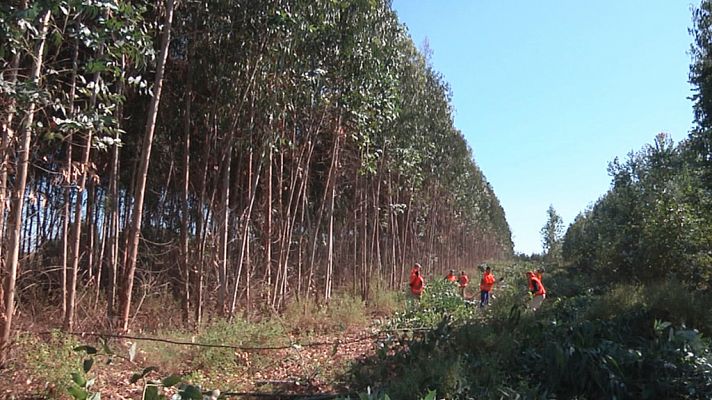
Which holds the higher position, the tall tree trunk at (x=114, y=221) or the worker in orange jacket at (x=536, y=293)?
the tall tree trunk at (x=114, y=221)

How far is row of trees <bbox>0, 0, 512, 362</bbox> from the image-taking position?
5.95 meters

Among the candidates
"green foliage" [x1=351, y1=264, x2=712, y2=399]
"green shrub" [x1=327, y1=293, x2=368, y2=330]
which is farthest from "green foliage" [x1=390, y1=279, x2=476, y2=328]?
"green foliage" [x1=351, y1=264, x2=712, y2=399]

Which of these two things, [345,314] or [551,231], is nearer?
[345,314]

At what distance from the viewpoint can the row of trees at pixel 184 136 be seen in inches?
234

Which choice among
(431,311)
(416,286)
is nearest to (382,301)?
(416,286)

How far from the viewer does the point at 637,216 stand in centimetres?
2347

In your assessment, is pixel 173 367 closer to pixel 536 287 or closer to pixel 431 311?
pixel 431 311

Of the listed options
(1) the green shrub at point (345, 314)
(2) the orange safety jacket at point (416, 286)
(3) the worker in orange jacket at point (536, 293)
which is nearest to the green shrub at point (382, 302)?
(2) the orange safety jacket at point (416, 286)

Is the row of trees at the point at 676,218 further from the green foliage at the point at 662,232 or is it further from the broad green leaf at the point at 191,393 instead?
the broad green leaf at the point at 191,393

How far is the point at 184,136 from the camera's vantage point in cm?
1065

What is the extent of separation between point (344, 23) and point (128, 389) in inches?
347

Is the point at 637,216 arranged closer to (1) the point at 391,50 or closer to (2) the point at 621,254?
(2) the point at 621,254

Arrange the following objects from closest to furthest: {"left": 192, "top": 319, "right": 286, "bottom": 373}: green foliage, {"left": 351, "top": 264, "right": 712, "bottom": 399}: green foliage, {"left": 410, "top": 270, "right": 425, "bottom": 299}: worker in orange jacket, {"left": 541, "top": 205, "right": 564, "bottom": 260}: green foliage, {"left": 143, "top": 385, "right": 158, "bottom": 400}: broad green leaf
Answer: {"left": 143, "top": 385, "right": 158, "bottom": 400}: broad green leaf, {"left": 351, "top": 264, "right": 712, "bottom": 399}: green foliage, {"left": 192, "top": 319, "right": 286, "bottom": 373}: green foliage, {"left": 410, "top": 270, "right": 425, "bottom": 299}: worker in orange jacket, {"left": 541, "top": 205, "right": 564, "bottom": 260}: green foliage

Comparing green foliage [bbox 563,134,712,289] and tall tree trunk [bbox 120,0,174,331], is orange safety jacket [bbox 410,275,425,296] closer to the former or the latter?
green foliage [bbox 563,134,712,289]
